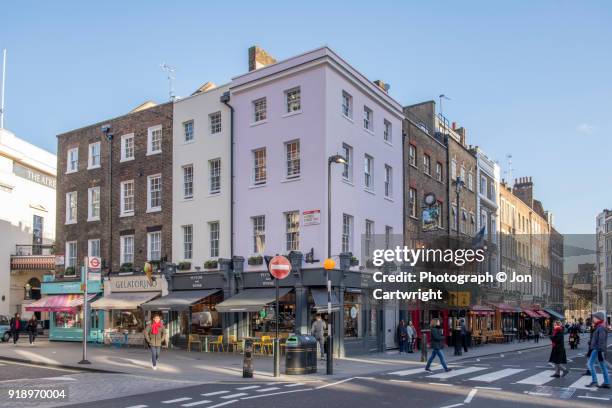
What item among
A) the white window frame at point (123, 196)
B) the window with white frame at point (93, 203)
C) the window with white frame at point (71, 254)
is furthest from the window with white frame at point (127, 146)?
the window with white frame at point (71, 254)

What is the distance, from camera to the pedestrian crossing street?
1684cm

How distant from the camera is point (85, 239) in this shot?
35.2m

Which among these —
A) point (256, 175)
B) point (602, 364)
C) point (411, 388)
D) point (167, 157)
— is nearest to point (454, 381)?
point (411, 388)

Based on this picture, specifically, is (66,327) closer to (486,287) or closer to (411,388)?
(411,388)

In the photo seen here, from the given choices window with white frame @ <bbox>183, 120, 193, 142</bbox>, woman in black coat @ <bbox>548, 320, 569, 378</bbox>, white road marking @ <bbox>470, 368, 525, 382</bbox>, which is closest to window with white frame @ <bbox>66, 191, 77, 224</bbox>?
window with white frame @ <bbox>183, 120, 193, 142</bbox>

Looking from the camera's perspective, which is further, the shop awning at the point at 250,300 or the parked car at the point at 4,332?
the parked car at the point at 4,332

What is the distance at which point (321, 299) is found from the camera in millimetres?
25359

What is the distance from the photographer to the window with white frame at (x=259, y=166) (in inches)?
1117

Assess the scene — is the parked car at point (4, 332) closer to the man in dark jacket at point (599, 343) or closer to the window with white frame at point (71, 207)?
the window with white frame at point (71, 207)

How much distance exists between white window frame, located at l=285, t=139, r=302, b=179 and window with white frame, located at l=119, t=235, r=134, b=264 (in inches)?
410

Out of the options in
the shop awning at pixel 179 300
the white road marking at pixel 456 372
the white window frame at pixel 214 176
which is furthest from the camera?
the white window frame at pixel 214 176

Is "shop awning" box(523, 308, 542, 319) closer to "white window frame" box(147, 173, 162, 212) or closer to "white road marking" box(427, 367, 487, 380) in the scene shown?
"white road marking" box(427, 367, 487, 380)

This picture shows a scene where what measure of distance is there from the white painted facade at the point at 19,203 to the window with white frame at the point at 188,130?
22.4 metres

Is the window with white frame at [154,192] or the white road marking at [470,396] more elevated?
the window with white frame at [154,192]
